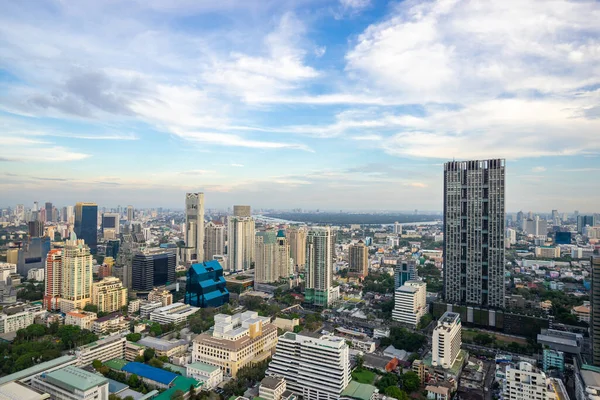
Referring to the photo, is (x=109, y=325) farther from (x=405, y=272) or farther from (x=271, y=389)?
(x=405, y=272)

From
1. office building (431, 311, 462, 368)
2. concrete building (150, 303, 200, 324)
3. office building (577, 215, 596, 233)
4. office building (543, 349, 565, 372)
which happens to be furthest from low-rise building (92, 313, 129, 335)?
office building (577, 215, 596, 233)

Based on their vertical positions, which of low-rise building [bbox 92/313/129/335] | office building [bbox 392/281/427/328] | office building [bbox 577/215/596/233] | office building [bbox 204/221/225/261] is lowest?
low-rise building [bbox 92/313/129/335]

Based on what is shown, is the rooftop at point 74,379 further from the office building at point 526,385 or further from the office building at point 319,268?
the office building at point 319,268

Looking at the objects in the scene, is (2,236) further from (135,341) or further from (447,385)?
(447,385)

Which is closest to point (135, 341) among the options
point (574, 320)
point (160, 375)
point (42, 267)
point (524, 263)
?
point (160, 375)

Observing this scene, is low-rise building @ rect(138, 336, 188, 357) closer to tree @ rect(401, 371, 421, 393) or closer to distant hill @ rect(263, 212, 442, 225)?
tree @ rect(401, 371, 421, 393)
